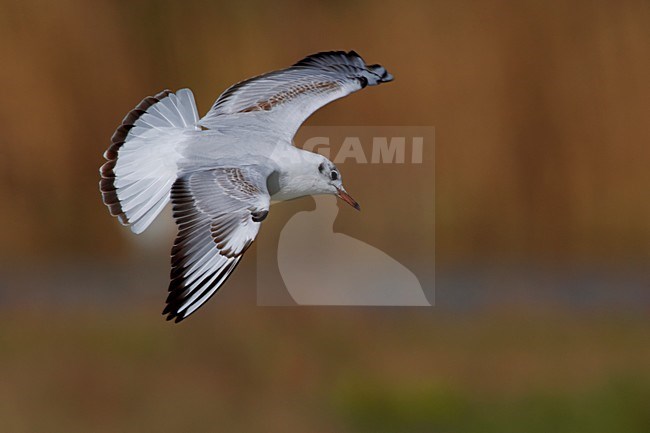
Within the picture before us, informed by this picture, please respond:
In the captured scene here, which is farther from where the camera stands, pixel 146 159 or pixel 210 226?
pixel 146 159

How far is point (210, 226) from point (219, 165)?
17 cm

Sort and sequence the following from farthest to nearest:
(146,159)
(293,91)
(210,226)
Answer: (293,91) < (146,159) < (210,226)

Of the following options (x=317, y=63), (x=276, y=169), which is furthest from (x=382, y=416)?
(x=276, y=169)

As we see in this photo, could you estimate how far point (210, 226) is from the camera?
7.32ft

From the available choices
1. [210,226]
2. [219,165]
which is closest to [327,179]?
[219,165]

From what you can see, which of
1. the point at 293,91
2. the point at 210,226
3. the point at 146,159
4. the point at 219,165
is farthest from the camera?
the point at 293,91

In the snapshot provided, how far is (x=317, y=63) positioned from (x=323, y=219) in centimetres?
199

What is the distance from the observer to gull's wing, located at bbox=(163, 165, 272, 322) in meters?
2.10

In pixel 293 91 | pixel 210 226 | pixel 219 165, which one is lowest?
pixel 210 226

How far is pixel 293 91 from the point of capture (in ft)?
9.16

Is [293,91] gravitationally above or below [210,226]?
above

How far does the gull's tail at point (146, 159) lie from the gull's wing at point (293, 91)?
0.24ft

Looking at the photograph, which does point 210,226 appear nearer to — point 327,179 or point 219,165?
point 219,165

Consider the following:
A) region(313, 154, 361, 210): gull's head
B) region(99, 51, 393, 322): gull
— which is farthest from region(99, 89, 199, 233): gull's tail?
region(313, 154, 361, 210): gull's head
